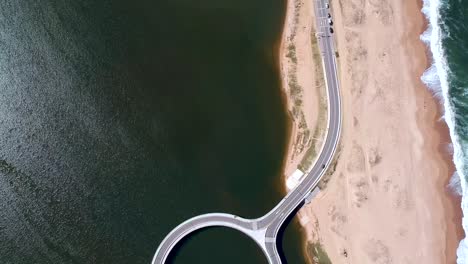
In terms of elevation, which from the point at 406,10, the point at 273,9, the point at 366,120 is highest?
the point at 273,9

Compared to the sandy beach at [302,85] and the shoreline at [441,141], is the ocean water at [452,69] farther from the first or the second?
the sandy beach at [302,85]

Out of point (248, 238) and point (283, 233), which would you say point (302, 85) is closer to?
point (283, 233)

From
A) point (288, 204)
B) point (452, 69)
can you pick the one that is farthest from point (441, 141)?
point (288, 204)

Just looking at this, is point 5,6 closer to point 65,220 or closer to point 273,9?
point 65,220

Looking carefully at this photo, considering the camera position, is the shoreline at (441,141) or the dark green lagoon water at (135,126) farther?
the shoreline at (441,141)

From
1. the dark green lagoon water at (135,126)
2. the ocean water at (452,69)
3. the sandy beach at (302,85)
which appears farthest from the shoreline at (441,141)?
the dark green lagoon water at (135,126)

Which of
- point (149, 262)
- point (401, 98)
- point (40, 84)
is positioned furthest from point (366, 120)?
point (40, 84)
